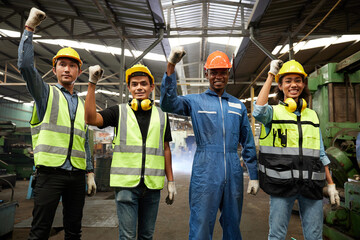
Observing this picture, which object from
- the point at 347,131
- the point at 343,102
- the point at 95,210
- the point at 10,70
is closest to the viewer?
the point at 347,131

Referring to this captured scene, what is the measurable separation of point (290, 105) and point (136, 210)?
1609 millimetres

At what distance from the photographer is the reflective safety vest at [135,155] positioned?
1.83m

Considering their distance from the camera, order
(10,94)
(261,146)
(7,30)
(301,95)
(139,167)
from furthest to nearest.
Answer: (10,94) < (7,30) < (301,95) < (261,146) < (139,167)

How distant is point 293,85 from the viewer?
2.14 meters

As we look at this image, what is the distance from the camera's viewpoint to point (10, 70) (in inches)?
490

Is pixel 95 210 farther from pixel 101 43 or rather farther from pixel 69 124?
pixel 101 43

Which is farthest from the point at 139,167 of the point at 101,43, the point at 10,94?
the point at 10,94

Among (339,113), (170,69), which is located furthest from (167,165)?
(339,113)

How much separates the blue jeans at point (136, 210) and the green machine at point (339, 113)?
217 centimetres

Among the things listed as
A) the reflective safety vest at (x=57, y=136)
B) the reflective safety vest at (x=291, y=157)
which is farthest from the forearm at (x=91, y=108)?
the reflective safety vest at (x=291, y=157)

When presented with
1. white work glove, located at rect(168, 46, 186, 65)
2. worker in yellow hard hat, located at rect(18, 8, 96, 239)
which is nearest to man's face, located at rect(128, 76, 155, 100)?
white work glove, located at rect(168, 46, 186, 65)

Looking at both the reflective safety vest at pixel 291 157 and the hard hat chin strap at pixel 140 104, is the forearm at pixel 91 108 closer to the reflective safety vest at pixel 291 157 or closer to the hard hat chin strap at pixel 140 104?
the hard hat chin strap at pixel 140 104

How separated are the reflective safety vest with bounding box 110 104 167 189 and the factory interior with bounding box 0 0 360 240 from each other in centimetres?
146

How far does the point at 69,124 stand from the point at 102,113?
1.65ft
